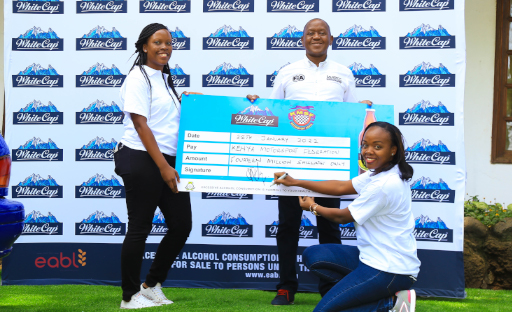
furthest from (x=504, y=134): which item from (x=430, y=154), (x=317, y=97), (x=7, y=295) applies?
(x=7, y=295)

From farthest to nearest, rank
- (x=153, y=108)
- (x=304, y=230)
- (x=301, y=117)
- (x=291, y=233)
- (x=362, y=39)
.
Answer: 1. (x=304, y=230)
2. (x=362, y=39)
3. (x=291, y=233)
4. (x=301, y=117)
5. (x=153, y=108)

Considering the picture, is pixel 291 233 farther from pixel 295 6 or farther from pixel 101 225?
pixel 295 6

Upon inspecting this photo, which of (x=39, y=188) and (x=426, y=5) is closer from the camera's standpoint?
(x=426, y=5)

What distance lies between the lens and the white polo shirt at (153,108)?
3.12 metres

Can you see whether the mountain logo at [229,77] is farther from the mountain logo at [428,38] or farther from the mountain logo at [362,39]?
the mountain logo at [428,38]

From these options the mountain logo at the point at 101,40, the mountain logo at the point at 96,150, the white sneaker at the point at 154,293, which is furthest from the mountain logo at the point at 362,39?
the white sneaker at the point at 154,293

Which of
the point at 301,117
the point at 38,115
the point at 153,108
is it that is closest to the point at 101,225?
the point at 38,115

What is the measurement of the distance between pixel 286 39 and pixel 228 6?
58cm

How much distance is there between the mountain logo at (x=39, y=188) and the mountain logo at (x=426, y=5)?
3.32m

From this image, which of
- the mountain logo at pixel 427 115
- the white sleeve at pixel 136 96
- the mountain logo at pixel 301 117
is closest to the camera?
the white sleeve at pixel 136 96

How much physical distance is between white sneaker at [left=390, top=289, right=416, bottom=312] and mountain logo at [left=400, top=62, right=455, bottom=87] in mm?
2008

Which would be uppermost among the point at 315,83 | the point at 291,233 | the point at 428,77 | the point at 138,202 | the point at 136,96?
the point at 428,77

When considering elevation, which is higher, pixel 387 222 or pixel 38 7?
pixel 38 7

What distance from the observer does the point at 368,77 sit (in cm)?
418
